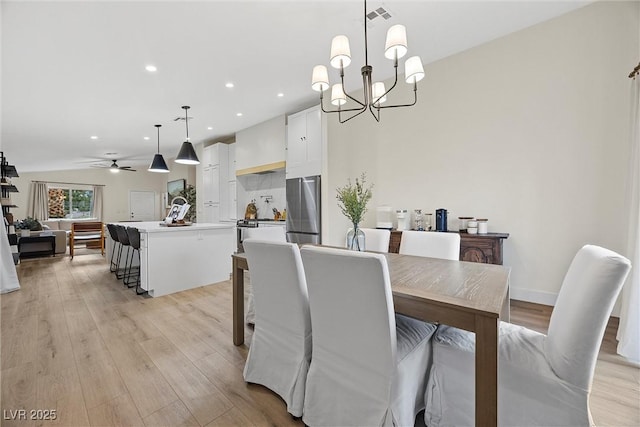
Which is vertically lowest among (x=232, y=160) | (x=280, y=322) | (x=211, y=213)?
(x=280, y=322)

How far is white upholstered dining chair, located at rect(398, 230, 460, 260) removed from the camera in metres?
2.22

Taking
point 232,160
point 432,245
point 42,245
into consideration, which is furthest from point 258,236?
point 42,245

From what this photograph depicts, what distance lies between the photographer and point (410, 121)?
3.78m

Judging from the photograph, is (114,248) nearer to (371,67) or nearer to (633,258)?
(371,67)

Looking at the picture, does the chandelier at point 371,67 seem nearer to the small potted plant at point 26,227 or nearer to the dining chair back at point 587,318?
the dining chair back at point 587,318

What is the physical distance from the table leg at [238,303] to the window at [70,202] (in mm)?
10981

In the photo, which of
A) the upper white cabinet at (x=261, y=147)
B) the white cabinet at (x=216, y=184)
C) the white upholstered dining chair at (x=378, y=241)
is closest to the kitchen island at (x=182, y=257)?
the upper white cabinet at (x=261, y=147)

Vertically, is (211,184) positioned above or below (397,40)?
below

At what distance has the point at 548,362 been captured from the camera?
115 cm

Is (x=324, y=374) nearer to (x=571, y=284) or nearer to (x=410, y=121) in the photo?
(x=571, y=284)

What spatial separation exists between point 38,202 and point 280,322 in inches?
463

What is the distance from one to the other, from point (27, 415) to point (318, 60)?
3898 millimetres

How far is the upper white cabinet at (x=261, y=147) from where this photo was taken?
5.36 meters

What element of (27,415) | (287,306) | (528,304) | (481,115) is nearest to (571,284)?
(287,306)
